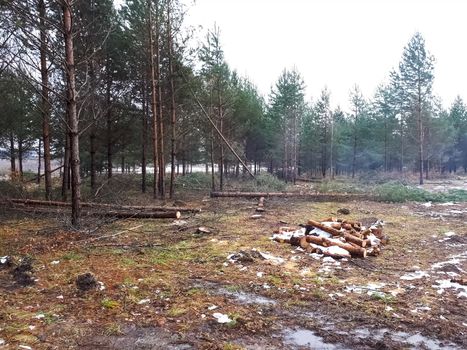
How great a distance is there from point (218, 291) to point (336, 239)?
4.45 m

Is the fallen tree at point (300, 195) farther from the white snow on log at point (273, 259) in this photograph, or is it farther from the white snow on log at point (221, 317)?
the white snow on log at point (221, 317)

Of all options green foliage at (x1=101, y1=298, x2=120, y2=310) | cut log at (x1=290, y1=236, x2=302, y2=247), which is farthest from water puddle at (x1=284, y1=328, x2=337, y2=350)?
cut log at (x1=290, y1=236, x2=302, y2=247)

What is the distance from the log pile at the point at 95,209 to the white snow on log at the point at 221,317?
7746 millimetres

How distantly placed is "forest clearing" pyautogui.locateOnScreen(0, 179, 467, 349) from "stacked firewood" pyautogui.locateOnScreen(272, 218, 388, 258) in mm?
273

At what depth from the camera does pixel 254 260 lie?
26.1 ft

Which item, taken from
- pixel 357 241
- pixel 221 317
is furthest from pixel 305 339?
pixel 357 241

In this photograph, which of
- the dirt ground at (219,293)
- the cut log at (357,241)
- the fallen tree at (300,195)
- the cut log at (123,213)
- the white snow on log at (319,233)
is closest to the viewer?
the dirt ground at (219,293)

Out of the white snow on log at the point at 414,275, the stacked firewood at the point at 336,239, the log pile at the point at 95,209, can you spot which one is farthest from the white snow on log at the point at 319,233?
the log pile at the point at 95,209

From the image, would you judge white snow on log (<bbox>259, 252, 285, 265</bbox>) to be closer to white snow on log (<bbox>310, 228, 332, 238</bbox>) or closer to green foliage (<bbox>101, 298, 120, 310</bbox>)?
white snow on log (<bbox>310, 228, 332, 238</bbox>)

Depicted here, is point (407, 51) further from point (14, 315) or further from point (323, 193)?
point (14, 315)

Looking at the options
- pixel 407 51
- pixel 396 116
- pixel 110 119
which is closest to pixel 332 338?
pixel 110 119

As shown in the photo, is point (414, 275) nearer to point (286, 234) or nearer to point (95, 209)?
point (286, 234)

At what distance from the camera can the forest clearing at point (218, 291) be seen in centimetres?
443

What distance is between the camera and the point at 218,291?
19.9 feet
